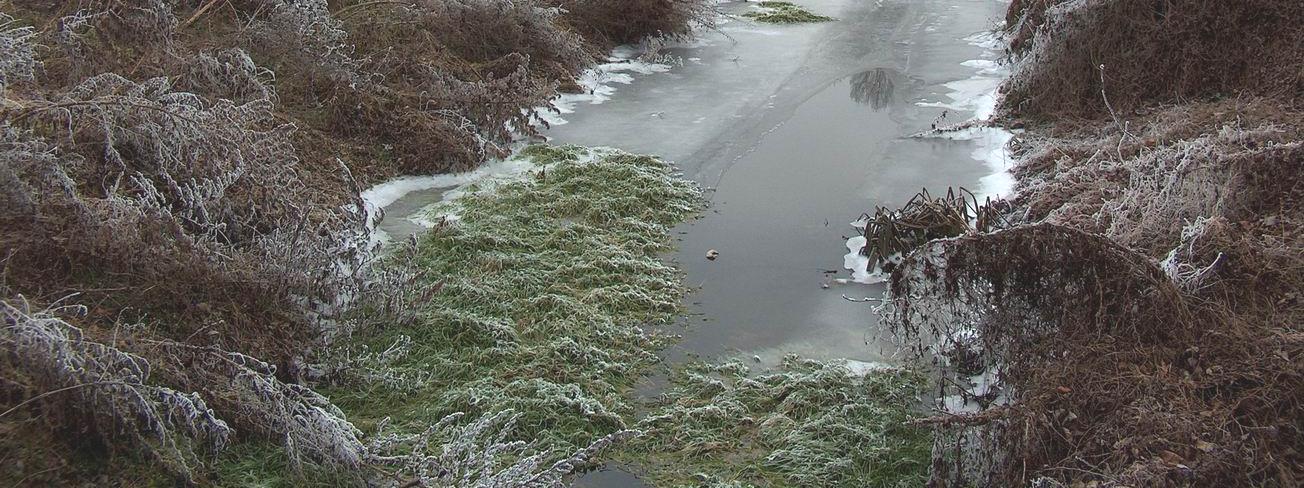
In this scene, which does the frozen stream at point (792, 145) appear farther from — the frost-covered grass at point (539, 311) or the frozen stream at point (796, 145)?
the frost-covered grass at point (539, 311)

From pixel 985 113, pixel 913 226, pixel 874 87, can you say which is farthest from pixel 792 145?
pixel 913 226

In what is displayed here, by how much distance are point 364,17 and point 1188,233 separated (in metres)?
8.07

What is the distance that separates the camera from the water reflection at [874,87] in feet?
36.1

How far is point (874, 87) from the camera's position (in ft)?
38.0

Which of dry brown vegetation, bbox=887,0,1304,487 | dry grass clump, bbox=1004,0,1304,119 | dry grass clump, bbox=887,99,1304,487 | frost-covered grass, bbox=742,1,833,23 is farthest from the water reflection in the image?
dry grass clump, bbox=887,99,1304,487

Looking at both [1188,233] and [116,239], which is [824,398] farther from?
[116,239]

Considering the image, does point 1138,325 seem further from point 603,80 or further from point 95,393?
point 603,80

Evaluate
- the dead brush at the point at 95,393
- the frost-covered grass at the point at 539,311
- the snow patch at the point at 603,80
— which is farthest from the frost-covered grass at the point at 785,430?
the snow patch at the point at 603,80

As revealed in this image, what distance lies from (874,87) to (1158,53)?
10.3 ft

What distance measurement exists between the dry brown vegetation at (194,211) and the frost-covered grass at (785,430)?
71 centimetres

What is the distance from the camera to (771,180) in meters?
8.52

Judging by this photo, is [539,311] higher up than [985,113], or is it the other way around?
[539,311]

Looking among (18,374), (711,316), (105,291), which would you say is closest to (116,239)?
(105,291)

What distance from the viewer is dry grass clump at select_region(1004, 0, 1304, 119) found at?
880 centimetres
